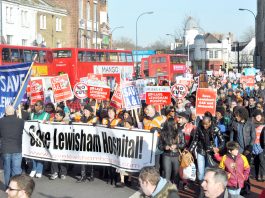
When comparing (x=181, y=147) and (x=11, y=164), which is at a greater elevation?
(x=181, y=147)

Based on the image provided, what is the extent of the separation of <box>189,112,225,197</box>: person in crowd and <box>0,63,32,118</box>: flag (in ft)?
11.6

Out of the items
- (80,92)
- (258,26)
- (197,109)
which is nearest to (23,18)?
(80,92)

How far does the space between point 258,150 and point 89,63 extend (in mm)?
26677

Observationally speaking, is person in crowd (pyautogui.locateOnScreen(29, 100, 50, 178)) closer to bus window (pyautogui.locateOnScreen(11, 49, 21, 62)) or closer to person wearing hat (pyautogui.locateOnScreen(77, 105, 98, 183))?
person wearing hat (pyautogui.locateOnScreen(77, 105, 98, 183))

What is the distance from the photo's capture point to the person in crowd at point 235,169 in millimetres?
8406

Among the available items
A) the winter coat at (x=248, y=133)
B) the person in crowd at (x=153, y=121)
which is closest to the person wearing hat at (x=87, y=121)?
the person in crowd at (x=153, y=121)

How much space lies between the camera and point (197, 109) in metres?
13.1

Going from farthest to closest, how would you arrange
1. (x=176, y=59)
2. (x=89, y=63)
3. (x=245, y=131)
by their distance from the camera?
1. (x=176, y=59)
2. (x=89, y=63)
3. (x=245, y=131)

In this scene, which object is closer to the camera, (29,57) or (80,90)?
(80,90)

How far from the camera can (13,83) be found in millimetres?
→ 10984

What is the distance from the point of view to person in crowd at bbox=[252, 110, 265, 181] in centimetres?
1130

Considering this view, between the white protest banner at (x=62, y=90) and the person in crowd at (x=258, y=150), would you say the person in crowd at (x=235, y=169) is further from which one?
the white protest banner at (x=62, y=90)

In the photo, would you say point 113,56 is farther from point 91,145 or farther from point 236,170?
point 236,170

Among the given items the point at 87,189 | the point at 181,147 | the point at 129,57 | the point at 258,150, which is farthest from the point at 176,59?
the point at 181,147
